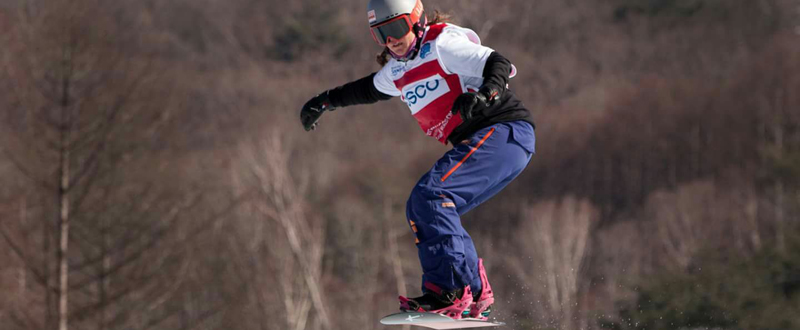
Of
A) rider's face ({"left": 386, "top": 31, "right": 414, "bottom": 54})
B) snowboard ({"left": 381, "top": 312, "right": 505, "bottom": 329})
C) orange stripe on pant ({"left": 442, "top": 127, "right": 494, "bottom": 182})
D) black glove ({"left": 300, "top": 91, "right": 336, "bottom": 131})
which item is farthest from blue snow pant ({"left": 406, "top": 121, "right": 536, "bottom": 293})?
black glove ({"left": 300, "top": 91, "right": 336, "bottom": 131})

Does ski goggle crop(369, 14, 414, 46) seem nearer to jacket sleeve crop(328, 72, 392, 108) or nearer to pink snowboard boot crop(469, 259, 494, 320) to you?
jacket sleeve crop(328, 72, 392, 108)

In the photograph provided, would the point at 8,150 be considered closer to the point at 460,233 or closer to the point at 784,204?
the point at 460,233

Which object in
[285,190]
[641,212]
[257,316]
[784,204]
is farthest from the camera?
[641,212]

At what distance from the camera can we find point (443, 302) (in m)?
5.95

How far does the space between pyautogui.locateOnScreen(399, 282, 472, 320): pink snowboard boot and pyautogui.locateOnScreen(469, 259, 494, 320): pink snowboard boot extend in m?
0.06

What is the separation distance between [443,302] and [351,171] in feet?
197

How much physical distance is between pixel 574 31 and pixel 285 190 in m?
75.9

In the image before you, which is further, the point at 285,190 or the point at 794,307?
the point at 285,190

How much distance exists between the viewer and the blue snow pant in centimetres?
590

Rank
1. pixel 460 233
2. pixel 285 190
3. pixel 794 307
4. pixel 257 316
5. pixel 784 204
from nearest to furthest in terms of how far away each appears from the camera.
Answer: pixel 460 233, pixel 794 307, pixel 257 316, pixel 285 190, pixel 784 204

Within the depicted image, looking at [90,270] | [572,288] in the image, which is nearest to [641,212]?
[572,288]

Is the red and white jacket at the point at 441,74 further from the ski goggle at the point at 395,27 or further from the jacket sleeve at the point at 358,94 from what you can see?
the jacket sleeve at the point at 358,94

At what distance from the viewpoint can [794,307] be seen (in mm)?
18516

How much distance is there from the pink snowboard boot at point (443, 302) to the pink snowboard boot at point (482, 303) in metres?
0.06
